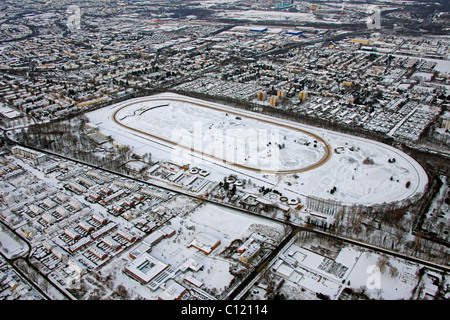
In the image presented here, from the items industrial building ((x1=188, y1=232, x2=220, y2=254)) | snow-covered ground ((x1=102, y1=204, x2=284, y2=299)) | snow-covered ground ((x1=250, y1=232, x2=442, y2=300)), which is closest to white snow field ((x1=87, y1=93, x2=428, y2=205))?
snow-covered ground ((x1=102, y1=204, x2=284, y2=299))

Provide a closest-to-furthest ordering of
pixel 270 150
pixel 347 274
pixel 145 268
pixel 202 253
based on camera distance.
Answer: pixel 347 274 < pixel 145 268 < pixel 202 253 < pixel 270 150

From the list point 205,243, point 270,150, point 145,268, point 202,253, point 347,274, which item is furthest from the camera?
point 270,150

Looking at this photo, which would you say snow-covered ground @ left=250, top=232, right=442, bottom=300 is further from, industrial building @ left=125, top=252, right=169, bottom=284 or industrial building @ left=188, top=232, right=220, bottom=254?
industrial building @ left=125, top=252, right=169, bottom=284

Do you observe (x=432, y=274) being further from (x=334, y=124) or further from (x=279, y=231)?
(x=334, y=124)

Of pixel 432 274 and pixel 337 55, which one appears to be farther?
pixel 337 55

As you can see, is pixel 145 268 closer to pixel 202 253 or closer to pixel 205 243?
pixel 202 253

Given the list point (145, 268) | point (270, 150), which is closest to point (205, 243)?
point (145, 268)

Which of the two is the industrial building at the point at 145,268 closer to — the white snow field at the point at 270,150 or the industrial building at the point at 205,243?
the industrial building at the point at 205,243
